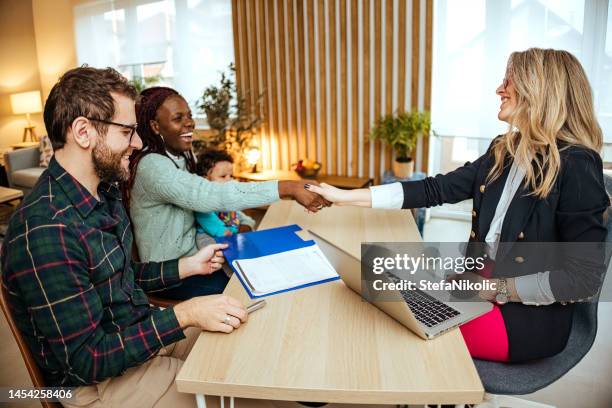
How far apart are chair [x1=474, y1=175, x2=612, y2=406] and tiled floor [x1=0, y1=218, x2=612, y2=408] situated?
2.26 ft

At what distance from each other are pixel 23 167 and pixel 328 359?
5.74m

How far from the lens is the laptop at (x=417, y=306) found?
46.2 inches

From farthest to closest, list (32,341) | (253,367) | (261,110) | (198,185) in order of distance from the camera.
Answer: (261,110) < (198,185) < (32,341) < (253,367)

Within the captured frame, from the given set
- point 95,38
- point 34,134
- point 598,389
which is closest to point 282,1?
point 95,38

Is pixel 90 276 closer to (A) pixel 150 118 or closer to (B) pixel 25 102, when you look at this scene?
(A) pixel 150 118

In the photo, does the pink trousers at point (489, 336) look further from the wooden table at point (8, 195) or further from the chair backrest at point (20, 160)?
the chair backrest at point (20, 160)

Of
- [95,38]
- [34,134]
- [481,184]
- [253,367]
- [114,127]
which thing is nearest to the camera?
[253,367]

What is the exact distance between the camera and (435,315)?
4.18 feet

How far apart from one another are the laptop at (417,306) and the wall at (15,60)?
267 inches

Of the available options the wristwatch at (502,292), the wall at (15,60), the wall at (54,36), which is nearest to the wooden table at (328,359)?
the wristwatch at (502,292)

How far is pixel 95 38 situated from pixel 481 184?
586cm

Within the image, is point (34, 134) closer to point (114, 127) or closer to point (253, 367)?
point (114, 127)

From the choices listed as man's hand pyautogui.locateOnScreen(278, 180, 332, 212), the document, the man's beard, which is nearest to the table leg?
the document

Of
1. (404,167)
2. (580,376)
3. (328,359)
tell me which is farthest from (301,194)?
(404,167)
